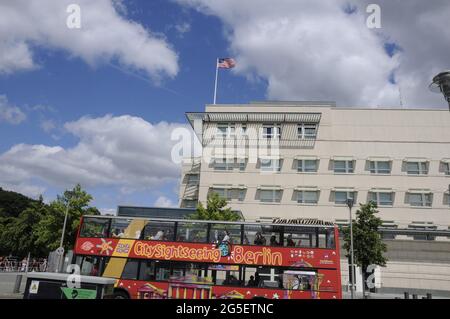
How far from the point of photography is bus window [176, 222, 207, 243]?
1719 cm

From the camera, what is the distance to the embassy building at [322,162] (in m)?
43.8

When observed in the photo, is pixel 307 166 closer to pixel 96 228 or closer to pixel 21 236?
pixel 96 228

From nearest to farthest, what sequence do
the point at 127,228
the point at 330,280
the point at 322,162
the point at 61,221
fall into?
the point at 330,280, the point at 127,228, the point at 61,221, the point at 322,162

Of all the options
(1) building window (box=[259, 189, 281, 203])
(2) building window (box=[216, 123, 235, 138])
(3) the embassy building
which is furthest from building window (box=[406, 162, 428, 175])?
(2) building window (box=[216, 123, 235, 138])

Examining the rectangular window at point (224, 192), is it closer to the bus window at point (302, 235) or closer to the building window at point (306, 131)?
the building window at point (306, 131)

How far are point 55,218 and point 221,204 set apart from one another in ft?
45.5

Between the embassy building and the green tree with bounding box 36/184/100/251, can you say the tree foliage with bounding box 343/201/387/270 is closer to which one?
the embassy building

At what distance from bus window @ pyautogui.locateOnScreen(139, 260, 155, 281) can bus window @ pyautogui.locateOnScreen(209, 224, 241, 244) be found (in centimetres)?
290

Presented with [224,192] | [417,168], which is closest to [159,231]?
[224,192]

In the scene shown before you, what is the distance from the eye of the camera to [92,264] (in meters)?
17.6

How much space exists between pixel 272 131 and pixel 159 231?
31997 mm

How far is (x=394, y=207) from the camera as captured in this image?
142 feet

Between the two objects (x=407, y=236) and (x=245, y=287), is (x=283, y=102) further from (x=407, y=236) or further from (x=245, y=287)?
(x=245, y=287)
